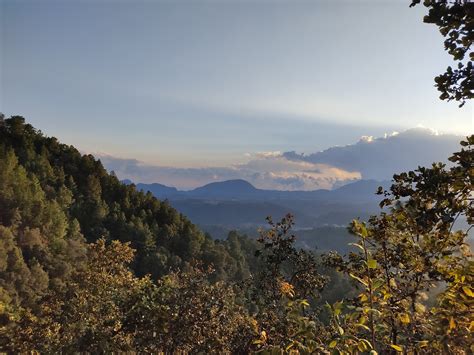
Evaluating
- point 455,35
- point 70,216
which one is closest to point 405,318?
point 455,35

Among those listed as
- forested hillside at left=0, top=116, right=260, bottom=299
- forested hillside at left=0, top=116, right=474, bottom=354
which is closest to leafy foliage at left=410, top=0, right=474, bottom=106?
forested hillside at left=0, top=116, right=474, bottom=354

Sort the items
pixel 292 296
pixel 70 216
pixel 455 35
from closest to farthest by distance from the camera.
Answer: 1. pixel 455 35
2. pixel 292 296
3. pixel 70 216

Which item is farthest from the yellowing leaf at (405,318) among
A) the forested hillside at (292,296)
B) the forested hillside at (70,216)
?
the forested hillside at (70,216)

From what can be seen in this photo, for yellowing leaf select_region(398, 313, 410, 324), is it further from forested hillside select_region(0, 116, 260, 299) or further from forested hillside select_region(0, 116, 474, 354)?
forested hillside select_region(0, 116, 260, 299)

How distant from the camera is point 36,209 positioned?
6819 centimetres

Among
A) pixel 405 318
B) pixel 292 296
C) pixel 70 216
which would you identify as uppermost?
pixel 405 318

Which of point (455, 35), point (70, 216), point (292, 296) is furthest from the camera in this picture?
point (70, 216)

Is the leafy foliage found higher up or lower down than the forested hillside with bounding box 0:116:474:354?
higher up

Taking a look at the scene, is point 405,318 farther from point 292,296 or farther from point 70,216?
point 70,216

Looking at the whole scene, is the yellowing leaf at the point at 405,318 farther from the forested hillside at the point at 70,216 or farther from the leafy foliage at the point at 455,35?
the forested hillside at the point at 70,216

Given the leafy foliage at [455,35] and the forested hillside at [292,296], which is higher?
the leafy foliage at [455,35]

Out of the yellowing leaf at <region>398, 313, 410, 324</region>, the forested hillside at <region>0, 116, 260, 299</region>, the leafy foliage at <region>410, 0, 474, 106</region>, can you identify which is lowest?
the forested hillside at <region>0, 116, 260, 299</region>

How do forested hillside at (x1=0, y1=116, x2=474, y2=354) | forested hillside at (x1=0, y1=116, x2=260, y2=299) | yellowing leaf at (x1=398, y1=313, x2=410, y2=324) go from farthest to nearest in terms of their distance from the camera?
forested hillside at (x1=0, y1=116, x2=260, y2=299)
yellowing leaf at (x1=398, y1=313, x2=410, y2=324)
forested hillside at (x1=0, y1=116, x2=474, y2=354)

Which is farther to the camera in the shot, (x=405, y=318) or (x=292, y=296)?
(x=292, y=296)
